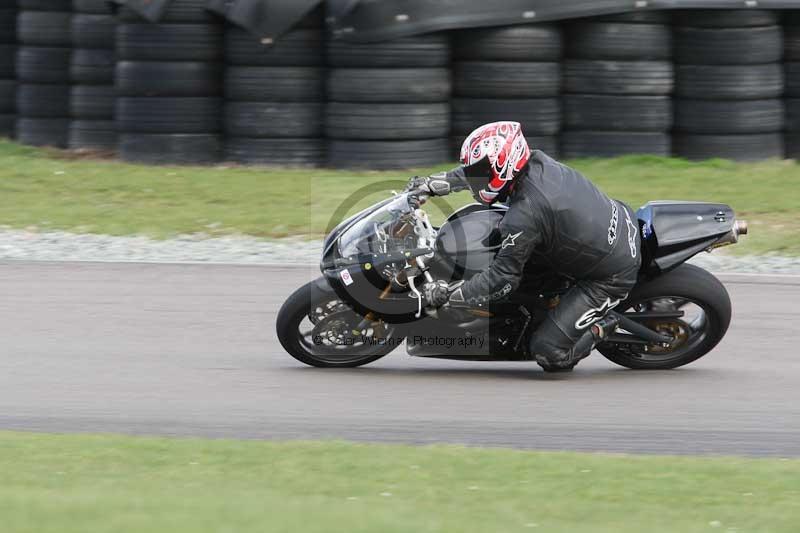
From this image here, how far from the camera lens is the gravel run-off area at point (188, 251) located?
1002 cm

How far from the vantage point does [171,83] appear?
40.9 feet

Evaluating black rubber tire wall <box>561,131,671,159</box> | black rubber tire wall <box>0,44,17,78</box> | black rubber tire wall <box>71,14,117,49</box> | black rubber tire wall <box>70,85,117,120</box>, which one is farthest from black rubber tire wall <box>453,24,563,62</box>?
black rubber tire wall <box>0,44,17,78</box>

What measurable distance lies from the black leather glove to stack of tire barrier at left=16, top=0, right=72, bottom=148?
332 inches

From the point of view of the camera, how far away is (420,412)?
6.29 metres

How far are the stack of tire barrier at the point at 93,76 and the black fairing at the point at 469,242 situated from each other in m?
8.04

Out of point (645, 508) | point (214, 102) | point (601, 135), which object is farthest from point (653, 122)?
point (645, 508)

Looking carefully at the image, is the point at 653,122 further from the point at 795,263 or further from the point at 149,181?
the point at 149,181

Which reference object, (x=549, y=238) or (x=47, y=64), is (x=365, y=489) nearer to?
(x=549, y=238)

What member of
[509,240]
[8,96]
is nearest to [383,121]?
[8,96]

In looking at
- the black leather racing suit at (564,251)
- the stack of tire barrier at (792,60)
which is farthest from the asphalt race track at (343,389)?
the stack of tire barrier at (792,60)

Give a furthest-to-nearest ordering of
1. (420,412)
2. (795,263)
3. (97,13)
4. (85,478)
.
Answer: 1. (97,13)
2. (795,263)
3. (420,412)
4. (85,478)

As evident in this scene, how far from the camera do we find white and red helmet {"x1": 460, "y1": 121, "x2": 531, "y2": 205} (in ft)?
20.4

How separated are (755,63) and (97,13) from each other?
7.43 m

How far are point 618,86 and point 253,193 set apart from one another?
407cm
